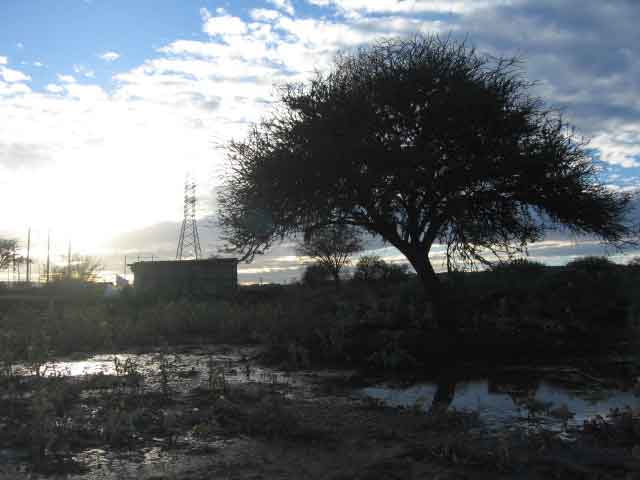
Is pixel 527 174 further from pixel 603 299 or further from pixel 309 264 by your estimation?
pixel 309 264

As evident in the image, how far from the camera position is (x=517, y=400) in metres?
6.34

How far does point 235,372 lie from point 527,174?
7.45m

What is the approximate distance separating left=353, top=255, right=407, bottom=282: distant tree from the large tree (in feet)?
83.2

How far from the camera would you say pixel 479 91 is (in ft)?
41.9

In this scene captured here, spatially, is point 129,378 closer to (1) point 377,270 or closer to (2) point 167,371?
(2) point 167,371

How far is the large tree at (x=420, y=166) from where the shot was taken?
12.5 m

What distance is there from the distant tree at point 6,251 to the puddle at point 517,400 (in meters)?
68.0

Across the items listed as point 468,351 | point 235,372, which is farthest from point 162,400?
point 468,351

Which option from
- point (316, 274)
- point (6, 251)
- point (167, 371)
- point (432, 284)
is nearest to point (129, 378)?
point (167, 371)

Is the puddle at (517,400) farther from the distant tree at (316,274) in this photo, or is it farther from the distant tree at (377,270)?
the distant tree at (316,274)

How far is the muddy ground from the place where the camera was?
453cm

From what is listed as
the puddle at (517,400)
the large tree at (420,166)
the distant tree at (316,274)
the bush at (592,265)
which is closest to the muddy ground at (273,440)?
the puddle at (517,400)

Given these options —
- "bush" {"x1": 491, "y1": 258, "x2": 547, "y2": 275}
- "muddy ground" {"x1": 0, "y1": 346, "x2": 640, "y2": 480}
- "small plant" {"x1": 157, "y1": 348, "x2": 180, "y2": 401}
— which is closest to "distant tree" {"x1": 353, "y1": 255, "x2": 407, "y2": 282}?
"bush" {"x1": 491, "y1": 258, "x2": 547, "y2": 275}

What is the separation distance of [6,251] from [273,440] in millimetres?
70445
